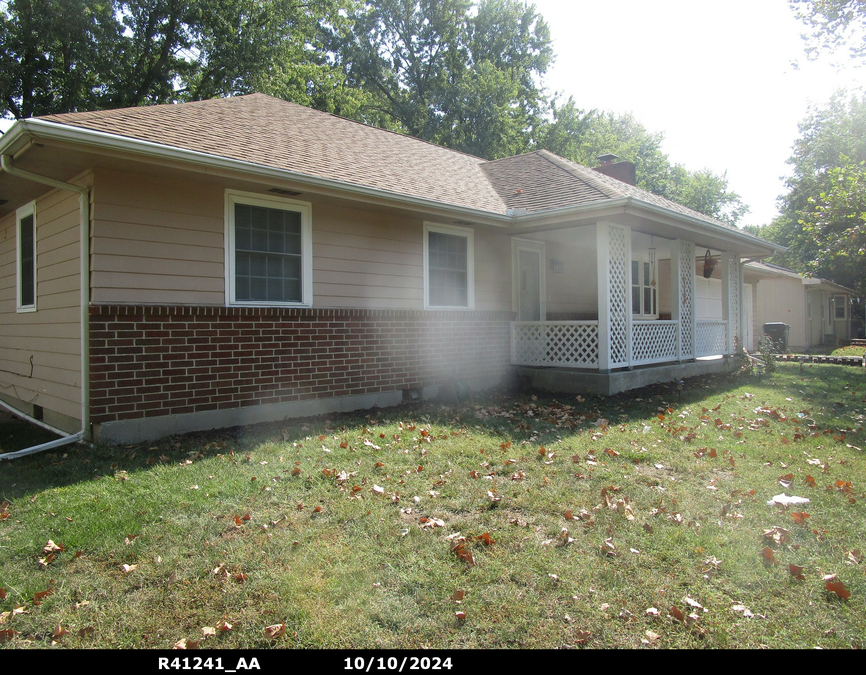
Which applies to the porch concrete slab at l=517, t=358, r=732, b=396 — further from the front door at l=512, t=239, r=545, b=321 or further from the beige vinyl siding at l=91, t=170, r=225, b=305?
the beige vinyl siding at l=91, t=170, r=225, b=305

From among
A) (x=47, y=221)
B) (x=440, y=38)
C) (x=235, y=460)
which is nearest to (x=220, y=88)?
(x=440, y=38)

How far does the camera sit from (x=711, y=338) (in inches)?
518

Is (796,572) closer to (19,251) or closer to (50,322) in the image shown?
(50,322)

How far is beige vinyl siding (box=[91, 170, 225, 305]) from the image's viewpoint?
20.2 ft

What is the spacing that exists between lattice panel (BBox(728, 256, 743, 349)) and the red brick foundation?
752cm

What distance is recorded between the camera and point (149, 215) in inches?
253

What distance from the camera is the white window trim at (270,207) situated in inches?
277

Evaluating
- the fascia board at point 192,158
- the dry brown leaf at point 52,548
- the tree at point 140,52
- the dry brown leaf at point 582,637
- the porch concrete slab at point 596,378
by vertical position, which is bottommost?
the dry brown leaf at point 582,637

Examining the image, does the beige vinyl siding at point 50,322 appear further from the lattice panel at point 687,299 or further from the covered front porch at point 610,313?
the lattice panel at point 687,299

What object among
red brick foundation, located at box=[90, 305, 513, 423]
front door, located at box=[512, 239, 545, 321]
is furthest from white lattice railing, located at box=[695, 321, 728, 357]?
red brick foundation, located at box=[90, 305, 513, 423]

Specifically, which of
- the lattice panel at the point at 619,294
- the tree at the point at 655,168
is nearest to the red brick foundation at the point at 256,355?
the lattice panel at the point at 619,294

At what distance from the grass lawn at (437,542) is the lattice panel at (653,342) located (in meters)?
3.97

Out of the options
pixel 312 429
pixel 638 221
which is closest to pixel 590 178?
pixel 638 221

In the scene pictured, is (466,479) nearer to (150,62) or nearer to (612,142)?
(150,62)
